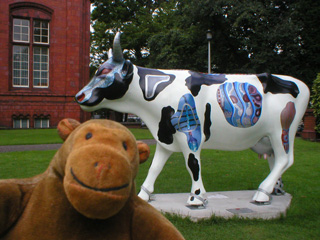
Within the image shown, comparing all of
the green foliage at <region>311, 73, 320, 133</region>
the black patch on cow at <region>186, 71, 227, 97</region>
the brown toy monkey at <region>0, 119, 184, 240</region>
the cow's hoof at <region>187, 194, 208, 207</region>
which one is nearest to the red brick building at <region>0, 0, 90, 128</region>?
the green foliage at <region>311, 73, 320, 133</region>

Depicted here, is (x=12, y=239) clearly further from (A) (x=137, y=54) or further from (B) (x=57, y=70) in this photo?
(A) (x=137, y=54)

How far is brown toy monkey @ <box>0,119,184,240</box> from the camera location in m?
1.41

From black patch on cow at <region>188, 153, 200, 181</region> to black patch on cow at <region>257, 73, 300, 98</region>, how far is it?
4.73 feet

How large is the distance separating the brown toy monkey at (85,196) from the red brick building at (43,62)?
1886cm

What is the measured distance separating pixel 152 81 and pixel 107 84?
65 centimetres

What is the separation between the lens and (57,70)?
2027 centimetres

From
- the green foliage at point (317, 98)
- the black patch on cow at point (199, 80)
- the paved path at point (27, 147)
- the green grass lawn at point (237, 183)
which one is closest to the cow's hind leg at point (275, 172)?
the green grass lawn at point (237, 183)

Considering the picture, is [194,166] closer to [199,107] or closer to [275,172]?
[199,107]

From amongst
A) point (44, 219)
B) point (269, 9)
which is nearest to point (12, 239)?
point (44, 219)

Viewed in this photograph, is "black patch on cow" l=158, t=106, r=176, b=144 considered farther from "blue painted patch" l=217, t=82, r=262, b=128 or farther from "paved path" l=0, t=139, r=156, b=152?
"paved path" l=0, t=139, r=156, b=152

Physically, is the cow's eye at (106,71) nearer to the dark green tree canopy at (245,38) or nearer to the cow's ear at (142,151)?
the cow's ear at (142,151)

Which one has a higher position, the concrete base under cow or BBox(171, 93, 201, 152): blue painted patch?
BBox(171, 93, 201, 152): blue painted patch

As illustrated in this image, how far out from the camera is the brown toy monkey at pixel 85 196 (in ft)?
4.62

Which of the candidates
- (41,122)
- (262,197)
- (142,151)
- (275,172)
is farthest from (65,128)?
(41,122)
